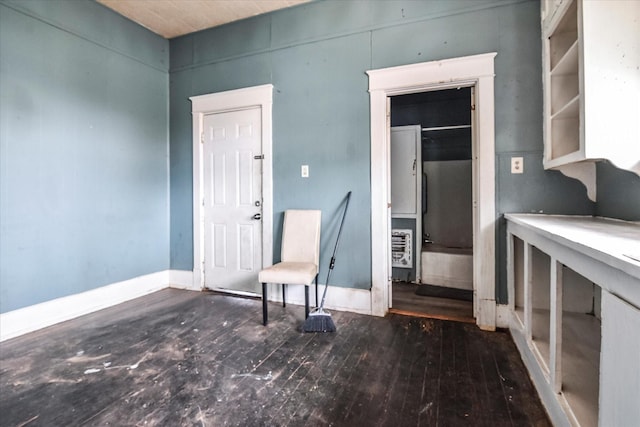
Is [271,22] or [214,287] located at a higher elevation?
[271,22]

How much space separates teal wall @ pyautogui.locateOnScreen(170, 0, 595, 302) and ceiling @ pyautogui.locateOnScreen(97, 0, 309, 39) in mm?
99

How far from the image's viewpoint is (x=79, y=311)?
281cm

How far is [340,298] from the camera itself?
2898mm

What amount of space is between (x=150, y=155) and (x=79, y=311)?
5.58ft

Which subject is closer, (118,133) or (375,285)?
(375,285)

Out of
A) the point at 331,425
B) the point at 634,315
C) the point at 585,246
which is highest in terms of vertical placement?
the point at 585,246

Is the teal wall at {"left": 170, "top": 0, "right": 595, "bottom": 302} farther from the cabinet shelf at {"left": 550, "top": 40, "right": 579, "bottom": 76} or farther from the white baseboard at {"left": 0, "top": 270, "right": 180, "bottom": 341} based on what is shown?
the white baseboard at {"left": 0, "top": 270, "right": 180, "bottom": 341}

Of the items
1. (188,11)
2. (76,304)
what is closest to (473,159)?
(188,11)

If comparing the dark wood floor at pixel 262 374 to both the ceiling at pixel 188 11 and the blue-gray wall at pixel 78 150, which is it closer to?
the blue-gray wall at pixel 78 150

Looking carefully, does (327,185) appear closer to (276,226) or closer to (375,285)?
(276,226)

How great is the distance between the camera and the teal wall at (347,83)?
2367mm

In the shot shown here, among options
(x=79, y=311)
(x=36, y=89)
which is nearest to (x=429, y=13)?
(x=36, y=89)

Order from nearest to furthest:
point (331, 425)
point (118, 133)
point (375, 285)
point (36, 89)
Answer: point (331, 425)
point (36, 89)
point (375, 285)
point (118, 133)

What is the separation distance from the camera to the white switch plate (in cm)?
238
